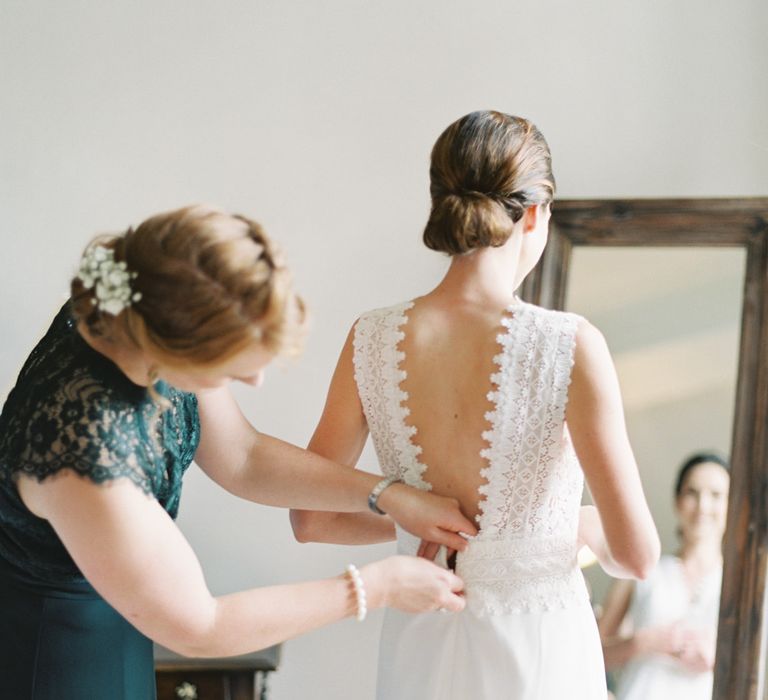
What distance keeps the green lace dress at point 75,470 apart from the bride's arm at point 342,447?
0.22 m

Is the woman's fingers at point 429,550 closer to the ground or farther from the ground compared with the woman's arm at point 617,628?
farther from the ground

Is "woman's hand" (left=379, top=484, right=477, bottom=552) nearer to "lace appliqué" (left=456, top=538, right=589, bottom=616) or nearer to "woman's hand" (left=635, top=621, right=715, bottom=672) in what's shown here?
"lace appliqué" (left=456, top=538, right=589, bottom=616)

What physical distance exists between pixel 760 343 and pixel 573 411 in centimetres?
95

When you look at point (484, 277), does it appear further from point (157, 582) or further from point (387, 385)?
point (157, 582)

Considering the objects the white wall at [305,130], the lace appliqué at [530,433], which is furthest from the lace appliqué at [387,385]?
the white wall at [305,130]

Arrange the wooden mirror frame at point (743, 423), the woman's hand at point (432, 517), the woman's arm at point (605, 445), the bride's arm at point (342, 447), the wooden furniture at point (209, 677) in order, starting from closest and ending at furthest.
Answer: the woman's arm at point (605, 445), the woman's hand at point (432, 517), the bride's arm at point (342, 447), the wooden mirror frame at point (743, 423), the wooden furniture at point (209, 677)

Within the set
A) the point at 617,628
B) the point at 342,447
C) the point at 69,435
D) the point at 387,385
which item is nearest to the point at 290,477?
the point at 342,447

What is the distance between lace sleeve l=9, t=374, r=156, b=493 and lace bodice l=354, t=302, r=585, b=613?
0.42 meters

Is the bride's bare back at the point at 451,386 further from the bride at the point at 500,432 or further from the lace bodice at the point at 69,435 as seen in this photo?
the lace bodice at the point at 69,435

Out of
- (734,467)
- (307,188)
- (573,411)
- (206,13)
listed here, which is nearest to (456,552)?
(573,411)

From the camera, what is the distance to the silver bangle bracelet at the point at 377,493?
1669 mm

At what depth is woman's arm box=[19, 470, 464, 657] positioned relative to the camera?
4.34 feet

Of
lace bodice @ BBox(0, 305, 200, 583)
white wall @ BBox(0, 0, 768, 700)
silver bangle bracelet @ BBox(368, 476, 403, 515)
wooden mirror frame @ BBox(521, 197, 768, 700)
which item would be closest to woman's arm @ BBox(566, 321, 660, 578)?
silver bangle bracelet @ BBox(368, 476, 403, 515)

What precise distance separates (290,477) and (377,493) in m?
0.18
